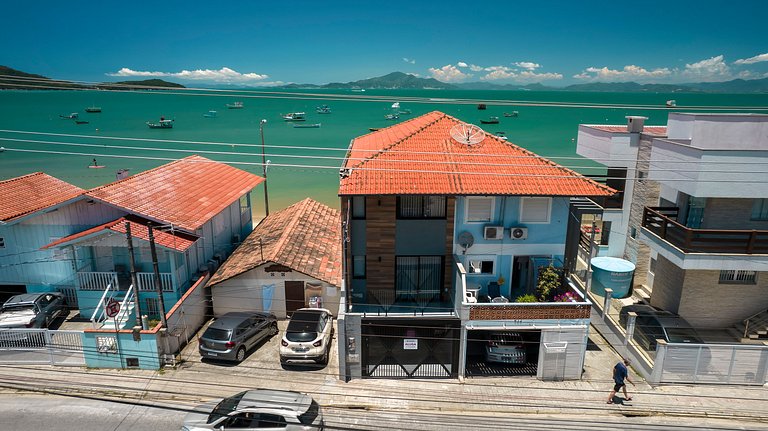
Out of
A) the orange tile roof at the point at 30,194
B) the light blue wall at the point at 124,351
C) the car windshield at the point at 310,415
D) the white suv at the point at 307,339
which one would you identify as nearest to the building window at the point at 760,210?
the white suv at the point at 307,339

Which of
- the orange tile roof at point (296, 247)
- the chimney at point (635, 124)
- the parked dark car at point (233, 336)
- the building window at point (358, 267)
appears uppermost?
the chimney at point (635, 124)

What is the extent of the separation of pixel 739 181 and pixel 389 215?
14.1 m

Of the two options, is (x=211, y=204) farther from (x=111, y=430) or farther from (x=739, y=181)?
(x=739, y=181)

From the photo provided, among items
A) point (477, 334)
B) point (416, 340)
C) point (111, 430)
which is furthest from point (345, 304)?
point (111, 430)

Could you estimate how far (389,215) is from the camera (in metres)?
17.5

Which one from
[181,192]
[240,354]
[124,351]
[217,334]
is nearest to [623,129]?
[240,354]

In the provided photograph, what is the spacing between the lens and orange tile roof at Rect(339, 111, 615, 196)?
16766 millimetres

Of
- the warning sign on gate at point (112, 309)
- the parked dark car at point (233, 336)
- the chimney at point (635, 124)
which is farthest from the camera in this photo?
the chimney at point (635, 124)

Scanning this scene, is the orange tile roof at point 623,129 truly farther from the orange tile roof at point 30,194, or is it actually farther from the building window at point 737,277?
the orange tile roof at point 30,194

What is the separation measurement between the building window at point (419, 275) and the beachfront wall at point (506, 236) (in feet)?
3.57

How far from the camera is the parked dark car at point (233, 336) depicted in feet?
A: 57.2

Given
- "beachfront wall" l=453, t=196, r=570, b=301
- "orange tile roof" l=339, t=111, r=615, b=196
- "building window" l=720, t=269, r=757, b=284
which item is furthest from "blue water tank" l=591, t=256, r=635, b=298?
"orange tile roof" l=339, t=111, r=615, b=196

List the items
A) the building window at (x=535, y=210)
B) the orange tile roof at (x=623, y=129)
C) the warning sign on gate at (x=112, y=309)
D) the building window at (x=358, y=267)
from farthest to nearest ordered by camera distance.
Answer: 1. the orange tile roof at (x=623, y=129)
2. the building window at (x=358, y=267)
3. the warning sign on gate at (x=112, y=309)
4. the building window at (x=535, y=210)

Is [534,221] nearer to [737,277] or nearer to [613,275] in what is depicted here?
[613,275]
